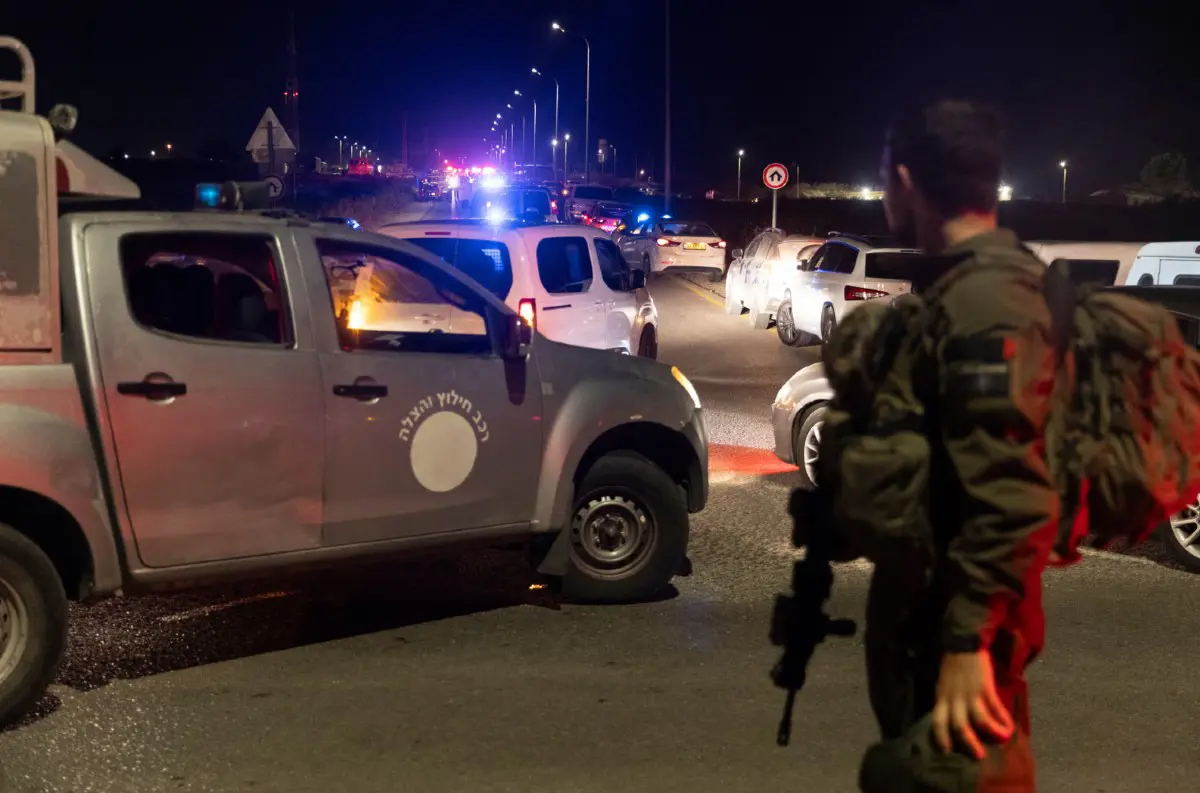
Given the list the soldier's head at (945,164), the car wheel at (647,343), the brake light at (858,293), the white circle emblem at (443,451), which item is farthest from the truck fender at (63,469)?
the brake light at (858,293)

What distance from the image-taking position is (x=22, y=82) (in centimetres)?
611

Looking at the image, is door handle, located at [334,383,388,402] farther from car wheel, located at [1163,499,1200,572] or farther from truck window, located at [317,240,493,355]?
car wheel, located at [1163,499,1200,572]

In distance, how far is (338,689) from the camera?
5.46 m

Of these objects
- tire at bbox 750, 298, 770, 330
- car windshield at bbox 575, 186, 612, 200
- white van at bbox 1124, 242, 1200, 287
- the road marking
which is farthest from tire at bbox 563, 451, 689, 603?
car windshield at bbox 575, 186, 612, 200

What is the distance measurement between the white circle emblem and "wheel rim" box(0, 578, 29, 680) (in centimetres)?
166

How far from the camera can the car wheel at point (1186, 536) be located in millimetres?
7191

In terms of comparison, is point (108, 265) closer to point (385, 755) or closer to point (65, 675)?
point (65, 675)

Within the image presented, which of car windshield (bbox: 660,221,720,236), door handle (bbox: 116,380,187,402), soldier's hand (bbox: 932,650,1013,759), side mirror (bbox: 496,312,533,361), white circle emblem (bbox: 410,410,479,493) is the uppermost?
car windshield (bbox: 660,221,720,236)

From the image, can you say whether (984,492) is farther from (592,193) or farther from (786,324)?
(592,193)

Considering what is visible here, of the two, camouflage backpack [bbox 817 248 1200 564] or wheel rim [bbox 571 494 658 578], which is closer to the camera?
camouflage backpack [bbox 817 248 1200 564]

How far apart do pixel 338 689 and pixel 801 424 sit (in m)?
4.64

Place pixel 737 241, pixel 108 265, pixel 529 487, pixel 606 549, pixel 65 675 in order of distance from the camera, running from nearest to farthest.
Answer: pixel 108 265 < pixel 65 675 < pixel 529 487 < pixel 606 549 < pixel 737 241

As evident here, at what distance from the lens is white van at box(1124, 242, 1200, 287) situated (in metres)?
11.0

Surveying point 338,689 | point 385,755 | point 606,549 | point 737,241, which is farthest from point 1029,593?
point 737,241
